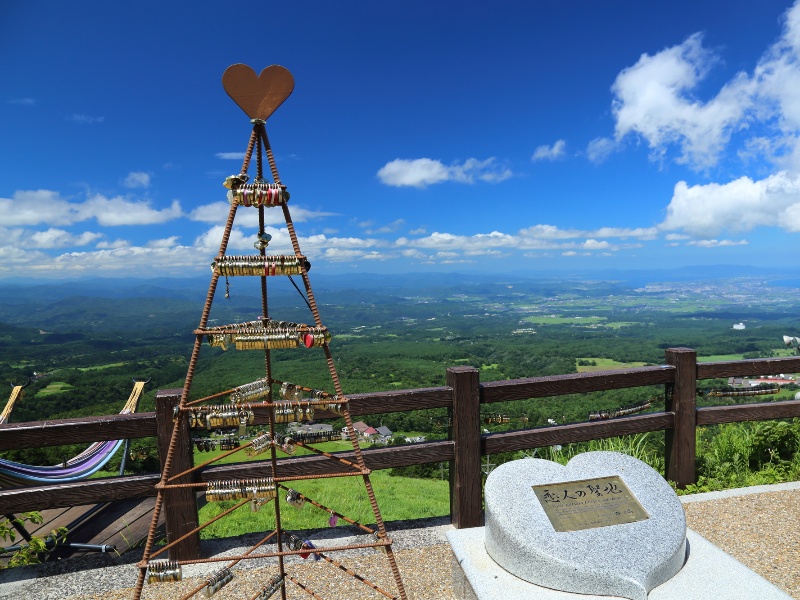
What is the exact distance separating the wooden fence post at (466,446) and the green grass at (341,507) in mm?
647

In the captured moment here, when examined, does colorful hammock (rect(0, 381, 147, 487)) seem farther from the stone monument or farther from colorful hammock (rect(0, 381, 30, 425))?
the stone monument

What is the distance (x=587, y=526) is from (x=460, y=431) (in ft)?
4.38

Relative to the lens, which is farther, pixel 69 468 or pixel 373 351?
pixel 373 351

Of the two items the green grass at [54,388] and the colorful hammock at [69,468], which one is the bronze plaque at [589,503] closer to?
the colorful hammock at [69,468]

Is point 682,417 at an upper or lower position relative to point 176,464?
lower

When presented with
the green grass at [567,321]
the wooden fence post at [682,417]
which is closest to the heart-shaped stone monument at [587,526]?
the wooden fence post at [682,417]

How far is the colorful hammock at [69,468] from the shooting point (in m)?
3.45

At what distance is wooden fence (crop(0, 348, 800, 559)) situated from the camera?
329 cm

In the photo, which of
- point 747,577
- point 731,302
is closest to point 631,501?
point 747,577

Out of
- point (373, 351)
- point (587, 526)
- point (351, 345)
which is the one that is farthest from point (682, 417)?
point (351, 345)

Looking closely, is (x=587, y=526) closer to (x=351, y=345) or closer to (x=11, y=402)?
(x=11, y=402)

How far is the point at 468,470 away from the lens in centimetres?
388

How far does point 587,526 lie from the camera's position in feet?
8.79

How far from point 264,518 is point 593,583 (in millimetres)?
3180
